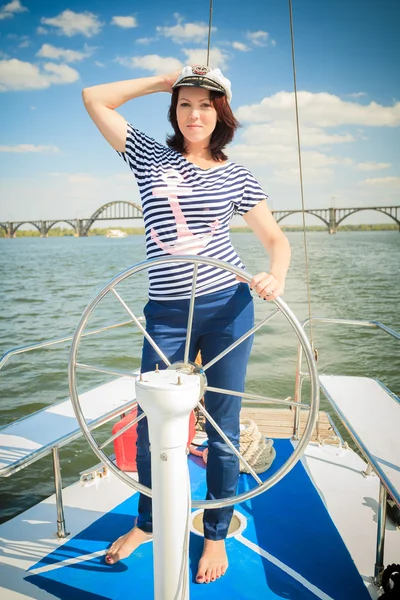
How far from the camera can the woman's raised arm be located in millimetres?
1362

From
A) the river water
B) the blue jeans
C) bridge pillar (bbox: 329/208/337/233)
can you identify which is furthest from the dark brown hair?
bridge pillar (bbox: 329/208/337/233)

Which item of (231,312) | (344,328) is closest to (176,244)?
(231,312)

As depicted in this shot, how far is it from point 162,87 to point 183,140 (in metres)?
0.16

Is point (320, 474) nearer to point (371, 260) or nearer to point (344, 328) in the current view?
point (344, 328)

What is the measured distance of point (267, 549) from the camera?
5.38 feet

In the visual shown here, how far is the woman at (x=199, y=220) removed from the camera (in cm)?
133

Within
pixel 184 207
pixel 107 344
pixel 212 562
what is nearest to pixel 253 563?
pixel 212 562

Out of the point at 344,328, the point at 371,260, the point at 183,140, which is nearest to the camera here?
the point at 183,140

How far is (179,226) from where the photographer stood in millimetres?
1330

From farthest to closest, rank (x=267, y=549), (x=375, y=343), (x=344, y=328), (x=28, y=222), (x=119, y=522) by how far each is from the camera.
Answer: (x=28, y=222) → (x=344, y=328) → (x=375, y=343) → (x=119, y=522) → (x=267, y=549)

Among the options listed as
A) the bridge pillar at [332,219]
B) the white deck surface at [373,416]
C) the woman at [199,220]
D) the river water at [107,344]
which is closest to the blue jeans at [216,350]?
the woman at [199,220]

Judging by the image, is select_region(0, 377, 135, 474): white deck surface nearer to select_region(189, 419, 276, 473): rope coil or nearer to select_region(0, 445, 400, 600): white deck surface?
select_region(0, 445, 400, 600): white deck surface

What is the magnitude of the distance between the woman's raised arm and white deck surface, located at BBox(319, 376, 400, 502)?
3.95 ft

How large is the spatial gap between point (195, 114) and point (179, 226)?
0.32m
